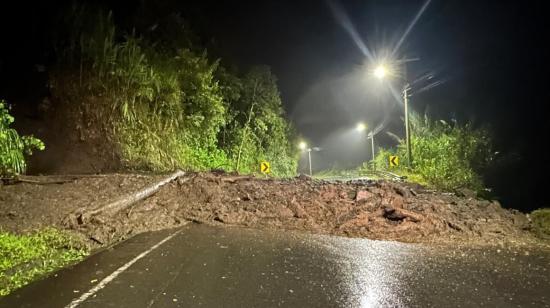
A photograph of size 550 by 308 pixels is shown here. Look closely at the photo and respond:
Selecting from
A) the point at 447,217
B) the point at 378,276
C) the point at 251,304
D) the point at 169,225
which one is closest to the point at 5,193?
the point at 169,225

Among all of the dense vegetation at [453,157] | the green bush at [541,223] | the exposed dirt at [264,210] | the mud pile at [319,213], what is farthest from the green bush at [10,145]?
the dense vegetation at [453,157]

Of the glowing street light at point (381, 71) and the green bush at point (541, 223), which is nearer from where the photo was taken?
the green bush at point (541, 223)

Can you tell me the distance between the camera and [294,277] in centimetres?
607

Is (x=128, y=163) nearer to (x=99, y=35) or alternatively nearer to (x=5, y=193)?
(x=99, y=35)

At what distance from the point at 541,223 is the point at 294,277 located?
19.6 ft

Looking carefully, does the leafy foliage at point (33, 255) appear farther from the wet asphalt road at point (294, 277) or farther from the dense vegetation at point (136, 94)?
the dense vegetation at point (136, 94)

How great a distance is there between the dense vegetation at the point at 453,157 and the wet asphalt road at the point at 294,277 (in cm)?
1158

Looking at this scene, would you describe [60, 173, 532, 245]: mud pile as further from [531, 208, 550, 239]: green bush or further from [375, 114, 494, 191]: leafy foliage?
[375, 114, 494, 191]: leafy foliage

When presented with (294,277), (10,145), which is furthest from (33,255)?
(294,277)

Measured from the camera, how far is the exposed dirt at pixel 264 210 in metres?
8.75

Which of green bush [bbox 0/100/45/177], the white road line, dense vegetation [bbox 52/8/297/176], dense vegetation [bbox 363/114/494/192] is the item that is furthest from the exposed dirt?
dense vegetation [bbox 363/114/494/192]

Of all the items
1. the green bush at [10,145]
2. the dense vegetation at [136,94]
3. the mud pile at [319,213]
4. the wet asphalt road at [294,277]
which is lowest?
the wet asphalt road at [294,277]

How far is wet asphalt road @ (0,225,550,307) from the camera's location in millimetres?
5121

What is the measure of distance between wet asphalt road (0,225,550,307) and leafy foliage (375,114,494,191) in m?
11.6
